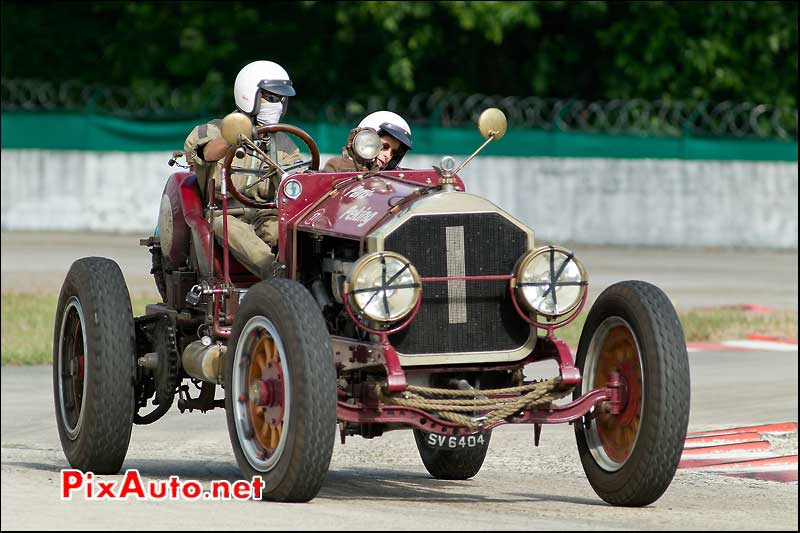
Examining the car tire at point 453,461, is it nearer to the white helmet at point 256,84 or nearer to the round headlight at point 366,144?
the round headlight at point 366,144

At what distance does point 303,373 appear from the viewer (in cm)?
693

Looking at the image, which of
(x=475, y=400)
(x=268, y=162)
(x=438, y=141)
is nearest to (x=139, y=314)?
(x=268, y=162)

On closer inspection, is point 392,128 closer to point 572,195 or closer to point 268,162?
point 268,162

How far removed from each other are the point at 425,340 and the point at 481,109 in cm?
2043

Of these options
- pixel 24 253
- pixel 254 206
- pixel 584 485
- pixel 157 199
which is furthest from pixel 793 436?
pixel 157 199

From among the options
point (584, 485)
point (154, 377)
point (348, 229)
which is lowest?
point (584, 485)

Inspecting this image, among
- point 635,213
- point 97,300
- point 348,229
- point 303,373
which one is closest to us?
point 303,373

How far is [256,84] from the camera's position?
8.95m

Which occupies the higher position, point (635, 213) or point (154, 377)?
point (635, 213)

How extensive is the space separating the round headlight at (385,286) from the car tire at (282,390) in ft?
0.73

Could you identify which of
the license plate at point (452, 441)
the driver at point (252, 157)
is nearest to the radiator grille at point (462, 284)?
the license plate at point (452, 441)

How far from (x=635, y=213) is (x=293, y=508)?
62.4 feet

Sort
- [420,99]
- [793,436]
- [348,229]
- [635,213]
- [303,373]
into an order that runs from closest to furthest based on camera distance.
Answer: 1. [303,373]
2. [348,229]
3. [793,436]
4. [635,213]
5. [420,99]

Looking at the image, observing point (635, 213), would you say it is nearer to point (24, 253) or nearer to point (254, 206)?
point (24, 253)
